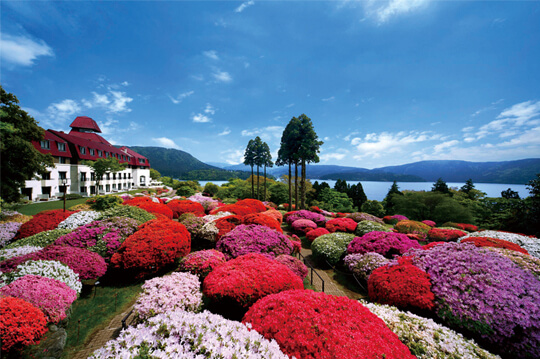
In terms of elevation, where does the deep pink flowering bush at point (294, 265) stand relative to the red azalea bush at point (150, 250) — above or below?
below

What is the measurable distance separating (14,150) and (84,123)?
130 feet

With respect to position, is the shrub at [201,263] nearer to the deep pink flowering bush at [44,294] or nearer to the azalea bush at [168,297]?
the azalea bush at [168,297]

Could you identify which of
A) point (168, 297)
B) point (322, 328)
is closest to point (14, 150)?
point (168, 297)

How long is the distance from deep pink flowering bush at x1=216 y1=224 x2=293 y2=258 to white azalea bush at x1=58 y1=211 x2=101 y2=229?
7725mm

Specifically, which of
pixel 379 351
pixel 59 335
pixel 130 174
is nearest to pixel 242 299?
pixel 379 351

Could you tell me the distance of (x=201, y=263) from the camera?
20.0 ft

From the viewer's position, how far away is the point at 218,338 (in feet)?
8.73

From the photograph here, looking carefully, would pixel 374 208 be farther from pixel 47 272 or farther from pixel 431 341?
pixel 47 272

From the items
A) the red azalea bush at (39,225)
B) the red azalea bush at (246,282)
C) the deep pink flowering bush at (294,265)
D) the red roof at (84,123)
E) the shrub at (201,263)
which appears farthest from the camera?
the red roof at (84,123)

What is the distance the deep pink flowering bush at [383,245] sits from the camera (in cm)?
847

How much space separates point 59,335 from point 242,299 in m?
3.98

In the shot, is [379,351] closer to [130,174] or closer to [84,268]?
[84,268]

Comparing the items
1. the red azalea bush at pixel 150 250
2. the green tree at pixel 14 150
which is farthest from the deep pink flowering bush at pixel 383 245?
the green tree at pixel 14 150

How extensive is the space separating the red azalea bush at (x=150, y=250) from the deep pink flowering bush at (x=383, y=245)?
308 inches
